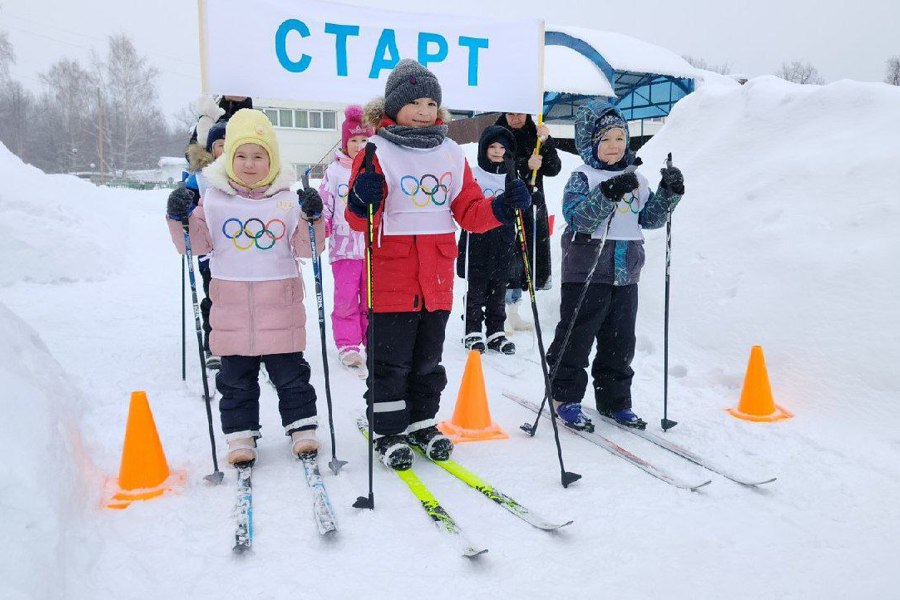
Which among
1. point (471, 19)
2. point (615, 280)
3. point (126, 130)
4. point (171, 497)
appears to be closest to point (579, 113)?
point (615, 280)

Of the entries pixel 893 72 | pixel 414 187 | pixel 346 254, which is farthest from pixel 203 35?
pixel 893 72

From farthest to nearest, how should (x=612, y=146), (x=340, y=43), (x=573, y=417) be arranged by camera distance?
(x=340, y=43) < (x=573, y=417) < (x=612, y=146)

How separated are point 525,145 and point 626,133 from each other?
2.23 meters

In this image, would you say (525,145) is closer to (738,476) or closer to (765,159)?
(765,159)

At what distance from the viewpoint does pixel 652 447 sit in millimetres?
3717

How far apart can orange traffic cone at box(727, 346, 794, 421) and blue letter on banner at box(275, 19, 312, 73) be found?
13.1 feet

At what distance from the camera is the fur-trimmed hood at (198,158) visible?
4805 mm

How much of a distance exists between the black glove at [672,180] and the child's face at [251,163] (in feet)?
7.45

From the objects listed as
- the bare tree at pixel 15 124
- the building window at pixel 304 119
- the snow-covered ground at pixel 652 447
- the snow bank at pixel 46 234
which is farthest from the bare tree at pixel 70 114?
the snow-covered ground at pixel 652 447

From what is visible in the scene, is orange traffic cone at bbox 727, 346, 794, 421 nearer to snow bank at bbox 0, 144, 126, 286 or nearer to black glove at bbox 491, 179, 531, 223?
black glove at bbox 491, 179, 531, 223

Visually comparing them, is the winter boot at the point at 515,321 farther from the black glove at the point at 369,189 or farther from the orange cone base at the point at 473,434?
the black glove at the point at 369,189

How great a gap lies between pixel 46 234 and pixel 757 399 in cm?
1042

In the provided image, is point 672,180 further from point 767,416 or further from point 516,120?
point 516,120

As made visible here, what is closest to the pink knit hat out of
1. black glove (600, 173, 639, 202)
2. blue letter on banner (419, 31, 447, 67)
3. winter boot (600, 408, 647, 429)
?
blue letter on banner (419, 31, 447, 67)
